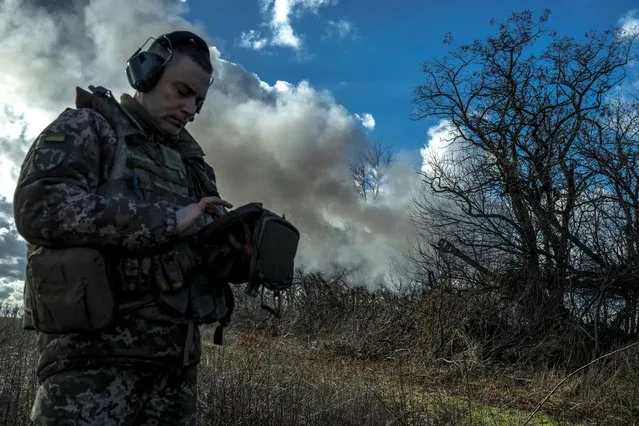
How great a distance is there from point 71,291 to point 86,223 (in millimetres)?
230

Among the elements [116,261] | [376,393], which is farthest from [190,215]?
[376,393]

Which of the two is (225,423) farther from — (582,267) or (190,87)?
(582,267)

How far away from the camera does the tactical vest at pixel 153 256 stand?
1.96 m

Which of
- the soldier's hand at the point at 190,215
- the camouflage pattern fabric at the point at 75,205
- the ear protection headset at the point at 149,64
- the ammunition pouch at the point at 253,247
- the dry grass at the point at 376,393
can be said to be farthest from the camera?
the dry grass at the point at 376,393

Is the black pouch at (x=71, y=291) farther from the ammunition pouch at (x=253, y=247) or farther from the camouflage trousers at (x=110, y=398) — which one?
the ammunition pouch at (x=253, y=247)

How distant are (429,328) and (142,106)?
10094mm

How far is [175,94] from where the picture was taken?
7.39 feet

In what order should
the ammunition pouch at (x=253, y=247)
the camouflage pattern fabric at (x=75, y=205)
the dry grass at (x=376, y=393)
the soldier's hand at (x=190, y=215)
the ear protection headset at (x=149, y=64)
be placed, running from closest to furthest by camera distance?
the camouflage pattern fabric at (x=75, y=205), the soldier's hand at (x=190, y=215), the ammunition pouch at (x=253, y=247), the ear protection headset at (x=149, y=64), the dry grass at (x=376, y=393)

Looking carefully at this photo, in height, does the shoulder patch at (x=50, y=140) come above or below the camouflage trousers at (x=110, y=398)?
above

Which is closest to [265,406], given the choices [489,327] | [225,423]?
[225,423]

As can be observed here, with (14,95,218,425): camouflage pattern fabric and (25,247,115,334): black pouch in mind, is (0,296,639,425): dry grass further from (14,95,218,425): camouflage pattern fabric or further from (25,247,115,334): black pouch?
(25,247,115,334): black pouch

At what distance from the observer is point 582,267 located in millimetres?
12648

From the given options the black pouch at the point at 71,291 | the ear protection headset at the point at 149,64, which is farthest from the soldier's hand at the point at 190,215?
the ear protection headset at the point at 149,64

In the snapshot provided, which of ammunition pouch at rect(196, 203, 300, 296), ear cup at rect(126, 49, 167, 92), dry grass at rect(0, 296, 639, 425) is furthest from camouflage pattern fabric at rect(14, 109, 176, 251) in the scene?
dry grass at rect(0, 296, 639, 425)
